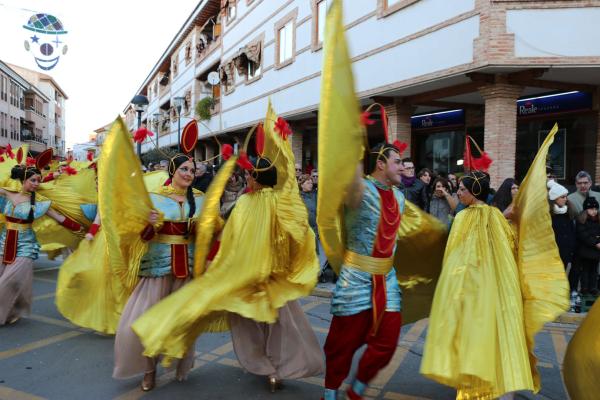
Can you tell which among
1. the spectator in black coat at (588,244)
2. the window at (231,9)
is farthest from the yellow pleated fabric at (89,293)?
the window at (231,9)

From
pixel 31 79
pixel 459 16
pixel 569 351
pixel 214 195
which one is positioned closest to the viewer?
pixel 569 351

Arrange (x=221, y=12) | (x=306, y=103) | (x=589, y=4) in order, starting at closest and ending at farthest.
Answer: (x=589, y=4), (x=306, y=103), (x=221, y=12)

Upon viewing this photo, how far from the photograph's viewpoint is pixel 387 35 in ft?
41.6

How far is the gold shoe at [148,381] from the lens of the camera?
12.0ft

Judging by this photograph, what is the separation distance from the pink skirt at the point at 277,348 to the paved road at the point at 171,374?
161 millimetres

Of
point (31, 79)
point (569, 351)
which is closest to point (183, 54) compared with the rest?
point (569, 351)

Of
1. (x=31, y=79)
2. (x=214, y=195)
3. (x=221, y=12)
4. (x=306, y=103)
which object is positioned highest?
(x=31, y=79)

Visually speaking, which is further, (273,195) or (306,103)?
(306,103)

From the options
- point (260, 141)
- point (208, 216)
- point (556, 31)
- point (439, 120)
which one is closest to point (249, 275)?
point (208, 216)

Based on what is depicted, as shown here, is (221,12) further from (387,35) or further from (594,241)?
(594,241)

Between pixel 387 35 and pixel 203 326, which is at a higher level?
pixel 387 35

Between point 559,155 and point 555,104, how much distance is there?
1260 mm

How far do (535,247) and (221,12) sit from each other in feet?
79.3

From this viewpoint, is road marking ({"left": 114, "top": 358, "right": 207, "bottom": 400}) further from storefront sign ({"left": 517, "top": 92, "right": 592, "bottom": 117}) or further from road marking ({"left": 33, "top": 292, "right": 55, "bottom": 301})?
storefront sign ({"left": 517, "top": 92, "right": 592, "bottom": 117})
